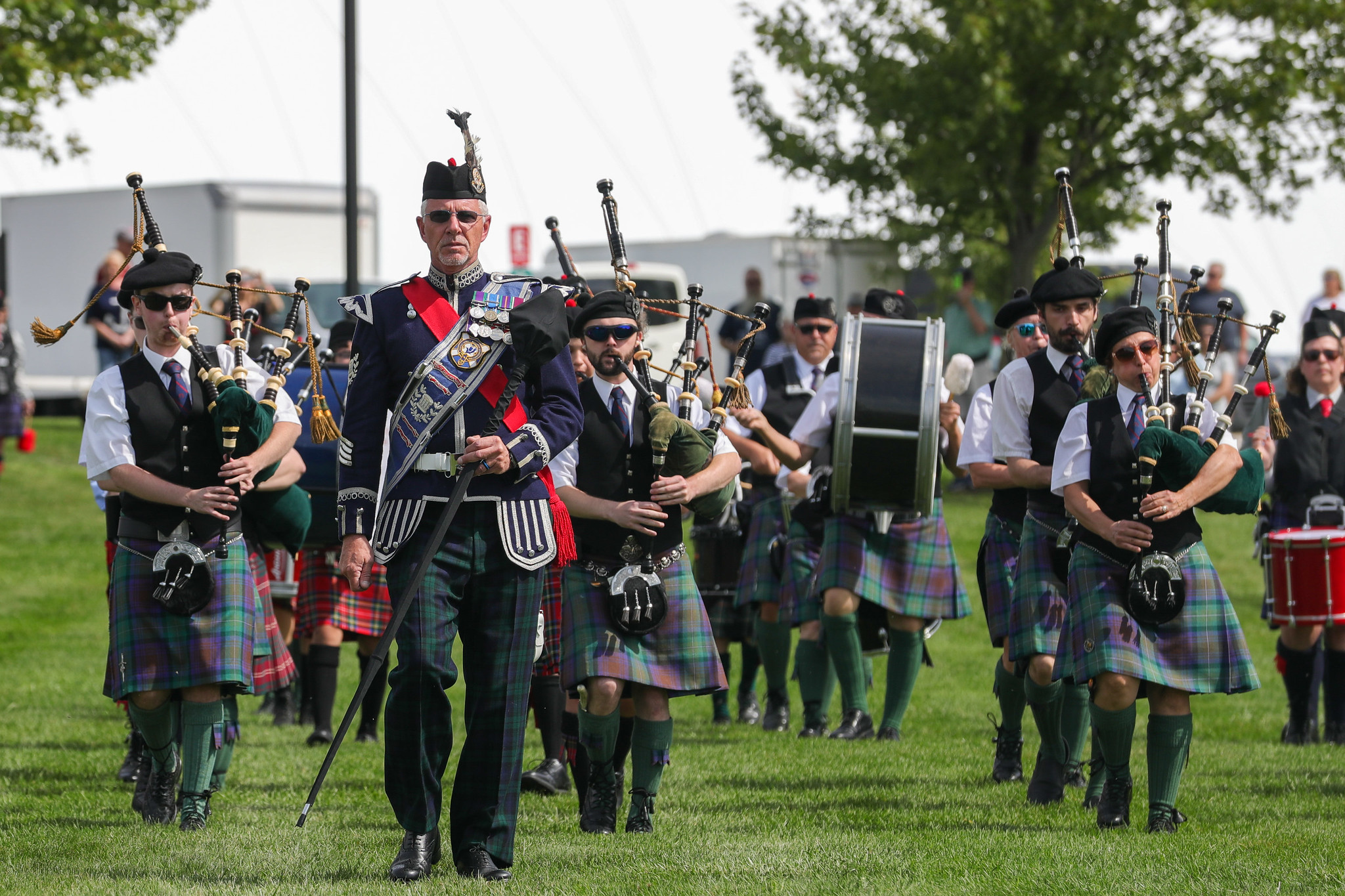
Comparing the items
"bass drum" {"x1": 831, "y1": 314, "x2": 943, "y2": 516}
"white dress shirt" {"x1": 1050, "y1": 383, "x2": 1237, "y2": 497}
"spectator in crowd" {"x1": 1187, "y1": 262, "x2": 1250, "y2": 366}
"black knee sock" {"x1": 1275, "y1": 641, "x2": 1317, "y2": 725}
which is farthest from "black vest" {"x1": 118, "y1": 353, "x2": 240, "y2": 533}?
"spectator in crowd" {"x1": 1187, "y1": 262, "x2": 1250, "y2": 366}

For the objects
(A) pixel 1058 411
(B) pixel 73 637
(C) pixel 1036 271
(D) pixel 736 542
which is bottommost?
(B) pixel 73 637

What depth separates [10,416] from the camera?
14.9m

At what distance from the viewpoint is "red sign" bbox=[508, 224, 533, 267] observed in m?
15.3

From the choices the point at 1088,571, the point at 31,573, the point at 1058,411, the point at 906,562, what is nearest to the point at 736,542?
the point at 906,562

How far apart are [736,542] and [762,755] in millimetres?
1686

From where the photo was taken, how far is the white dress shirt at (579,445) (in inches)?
209

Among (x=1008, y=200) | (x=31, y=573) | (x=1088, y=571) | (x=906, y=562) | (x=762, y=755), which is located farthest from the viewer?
(x=1008, y=200)

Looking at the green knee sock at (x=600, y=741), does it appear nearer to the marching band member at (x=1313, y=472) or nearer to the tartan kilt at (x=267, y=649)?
the tartan kilt at (x=267, y=649)

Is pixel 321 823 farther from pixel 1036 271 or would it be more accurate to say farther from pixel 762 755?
pixel 1036 271

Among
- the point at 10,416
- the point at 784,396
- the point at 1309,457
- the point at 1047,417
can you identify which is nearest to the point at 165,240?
the point at 10,416

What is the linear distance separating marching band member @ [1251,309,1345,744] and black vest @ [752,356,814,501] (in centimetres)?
199

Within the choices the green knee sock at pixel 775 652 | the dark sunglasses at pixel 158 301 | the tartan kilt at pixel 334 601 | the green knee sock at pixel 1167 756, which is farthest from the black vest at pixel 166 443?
the green knee sock at pixel 775 652

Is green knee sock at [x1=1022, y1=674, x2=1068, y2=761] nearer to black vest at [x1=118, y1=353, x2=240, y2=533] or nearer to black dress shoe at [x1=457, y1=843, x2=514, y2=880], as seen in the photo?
black dress shoe at [x1=457, y1=843, x2=514, y2=880]

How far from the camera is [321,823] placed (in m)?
5.37
